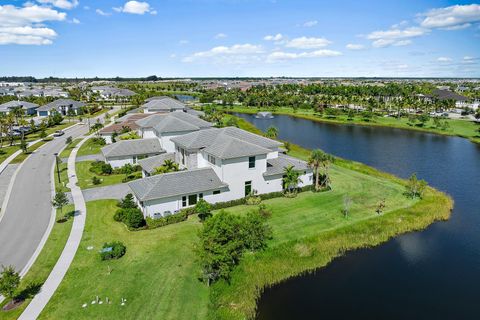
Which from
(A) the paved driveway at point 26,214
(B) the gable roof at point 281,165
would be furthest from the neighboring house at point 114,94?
(B) the gable roof at point 281,165

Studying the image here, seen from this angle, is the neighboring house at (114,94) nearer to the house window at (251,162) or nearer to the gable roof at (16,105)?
the gable roof at (16,105)

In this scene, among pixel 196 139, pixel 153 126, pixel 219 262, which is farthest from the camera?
pixel 153 126

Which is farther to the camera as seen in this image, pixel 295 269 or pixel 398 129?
pixel 398 129

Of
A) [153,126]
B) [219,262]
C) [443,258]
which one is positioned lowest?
[443,258]

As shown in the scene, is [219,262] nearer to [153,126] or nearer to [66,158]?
[153,126]

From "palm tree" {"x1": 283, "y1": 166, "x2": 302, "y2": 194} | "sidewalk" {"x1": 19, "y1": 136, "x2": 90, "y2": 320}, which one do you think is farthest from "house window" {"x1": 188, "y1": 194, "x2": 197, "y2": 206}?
"palm tree" {"x1": 283, "y1": 166, "x2": 302, "y2": 194}

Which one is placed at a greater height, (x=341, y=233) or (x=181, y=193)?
(x=181, y=193)

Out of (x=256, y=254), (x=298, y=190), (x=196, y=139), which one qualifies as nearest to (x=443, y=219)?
(x=298, y=190)
